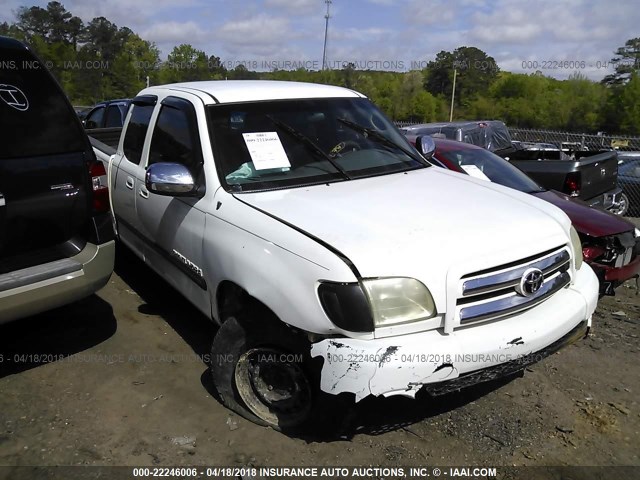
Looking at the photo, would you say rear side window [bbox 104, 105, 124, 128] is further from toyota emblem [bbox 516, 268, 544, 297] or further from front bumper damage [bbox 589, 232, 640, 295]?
toyota emblem [bbox 516, 268, 544, 297]

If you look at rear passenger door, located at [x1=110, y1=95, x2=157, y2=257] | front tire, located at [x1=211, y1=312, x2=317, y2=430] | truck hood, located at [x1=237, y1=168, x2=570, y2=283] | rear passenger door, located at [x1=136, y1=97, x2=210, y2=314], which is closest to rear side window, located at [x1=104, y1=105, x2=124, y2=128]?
rear passenger door, located at [x1=110, y1=95, x2=157, y2=257]

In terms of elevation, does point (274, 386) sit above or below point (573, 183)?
below

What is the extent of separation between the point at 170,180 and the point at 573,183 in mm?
5150

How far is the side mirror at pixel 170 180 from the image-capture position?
135 inches

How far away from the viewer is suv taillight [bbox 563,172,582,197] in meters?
6.65

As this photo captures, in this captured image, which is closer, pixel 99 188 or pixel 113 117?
pixel 99 188

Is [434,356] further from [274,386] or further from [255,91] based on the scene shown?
[255,91]

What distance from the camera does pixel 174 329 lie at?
4.48 m

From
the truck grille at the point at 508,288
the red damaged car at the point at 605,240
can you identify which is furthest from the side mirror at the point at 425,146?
the truck grille at the point at 508,288

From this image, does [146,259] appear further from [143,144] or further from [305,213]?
[305,213]

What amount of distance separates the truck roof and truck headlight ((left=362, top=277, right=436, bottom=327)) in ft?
6.40

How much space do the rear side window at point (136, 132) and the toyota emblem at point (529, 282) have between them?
3.14 m

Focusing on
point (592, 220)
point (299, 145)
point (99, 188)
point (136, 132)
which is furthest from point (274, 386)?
point (592, 220)

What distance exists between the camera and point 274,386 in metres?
3.10
